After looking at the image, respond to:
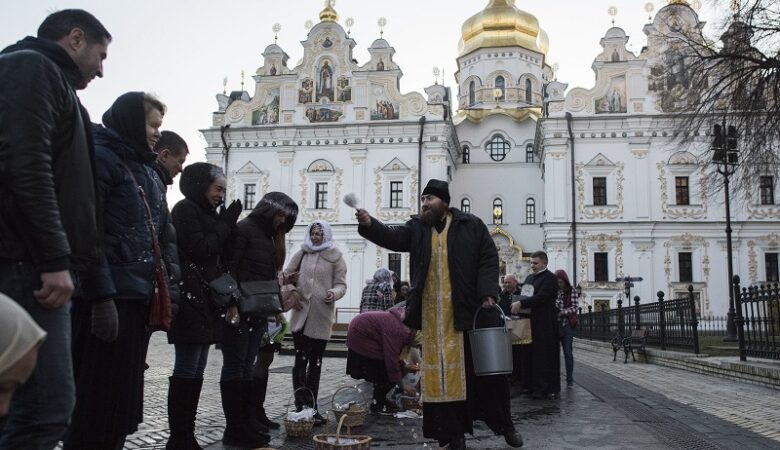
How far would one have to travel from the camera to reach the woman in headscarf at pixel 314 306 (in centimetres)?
607

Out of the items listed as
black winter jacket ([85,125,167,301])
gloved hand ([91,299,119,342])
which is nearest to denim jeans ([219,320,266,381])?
black winter jacket ([85,125,167,301])

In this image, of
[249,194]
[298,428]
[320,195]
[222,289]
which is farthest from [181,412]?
[249,194]

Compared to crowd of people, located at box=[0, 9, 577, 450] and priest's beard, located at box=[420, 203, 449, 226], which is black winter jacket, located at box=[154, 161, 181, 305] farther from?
priest's beard, located at box=[420, 203, 449, 226]

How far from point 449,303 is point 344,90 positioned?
3382 centimetres

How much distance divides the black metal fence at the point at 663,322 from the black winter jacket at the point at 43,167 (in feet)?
40.1

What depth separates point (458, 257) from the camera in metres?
5.15

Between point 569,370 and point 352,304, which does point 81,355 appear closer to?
point 569,370

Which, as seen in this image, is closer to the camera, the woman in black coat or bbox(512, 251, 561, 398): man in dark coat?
the woman in black coat

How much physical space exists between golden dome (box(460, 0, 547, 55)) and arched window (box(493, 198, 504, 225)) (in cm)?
1278

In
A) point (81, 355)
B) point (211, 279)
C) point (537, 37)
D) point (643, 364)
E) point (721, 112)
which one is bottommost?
point (643, 364)

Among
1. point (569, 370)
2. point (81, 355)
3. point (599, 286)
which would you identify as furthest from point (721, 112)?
point (599, 286)

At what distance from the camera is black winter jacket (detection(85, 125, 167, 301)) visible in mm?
3139

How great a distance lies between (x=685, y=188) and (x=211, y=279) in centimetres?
3429

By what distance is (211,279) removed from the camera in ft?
15.1
